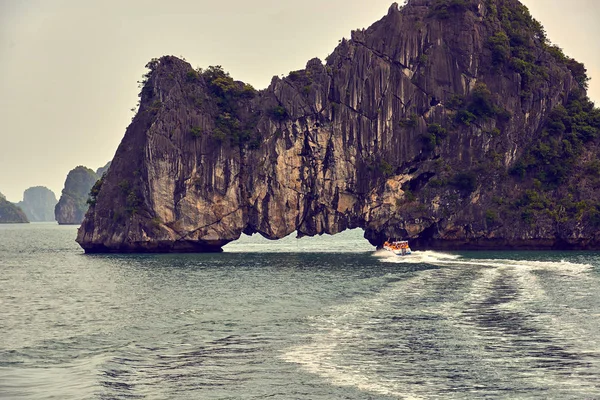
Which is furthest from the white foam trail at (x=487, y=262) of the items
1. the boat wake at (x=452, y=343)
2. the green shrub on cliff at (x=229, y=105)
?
→ the green shrub on cliff at (x=229, y=105)

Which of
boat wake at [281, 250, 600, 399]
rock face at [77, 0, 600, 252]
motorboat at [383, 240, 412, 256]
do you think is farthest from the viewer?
rock face at [77, 0, 600, 252]

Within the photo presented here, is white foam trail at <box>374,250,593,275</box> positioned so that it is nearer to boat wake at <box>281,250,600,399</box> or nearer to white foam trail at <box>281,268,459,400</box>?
boat wake at <box>281,250,600,399</box>

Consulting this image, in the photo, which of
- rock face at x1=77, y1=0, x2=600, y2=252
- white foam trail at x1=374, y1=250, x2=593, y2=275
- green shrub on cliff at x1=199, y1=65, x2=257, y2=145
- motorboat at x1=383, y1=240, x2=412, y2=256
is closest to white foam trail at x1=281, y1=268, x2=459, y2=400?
white foam trail at x1=374, y1=250, x2=593, y2=275

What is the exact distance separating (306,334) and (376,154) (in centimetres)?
6498

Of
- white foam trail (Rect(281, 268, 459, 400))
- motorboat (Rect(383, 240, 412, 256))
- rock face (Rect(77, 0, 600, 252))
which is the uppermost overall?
rock face (Rect(77, 0, 600, 252))

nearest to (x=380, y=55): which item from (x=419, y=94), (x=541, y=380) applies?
(x=419, y=94)

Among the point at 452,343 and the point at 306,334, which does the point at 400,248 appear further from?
the point at 452,343

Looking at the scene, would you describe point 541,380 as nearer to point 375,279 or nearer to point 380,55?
point 375,279

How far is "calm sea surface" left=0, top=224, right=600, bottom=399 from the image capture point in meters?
27.6

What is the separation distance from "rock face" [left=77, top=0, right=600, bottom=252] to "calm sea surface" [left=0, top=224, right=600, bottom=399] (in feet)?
95.9

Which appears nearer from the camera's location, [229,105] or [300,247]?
[229,105]

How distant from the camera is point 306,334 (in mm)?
37094

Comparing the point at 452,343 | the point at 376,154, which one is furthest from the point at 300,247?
the point at 452,343

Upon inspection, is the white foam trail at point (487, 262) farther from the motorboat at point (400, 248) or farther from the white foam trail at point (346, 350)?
the white foam trail at point (346, 350)
